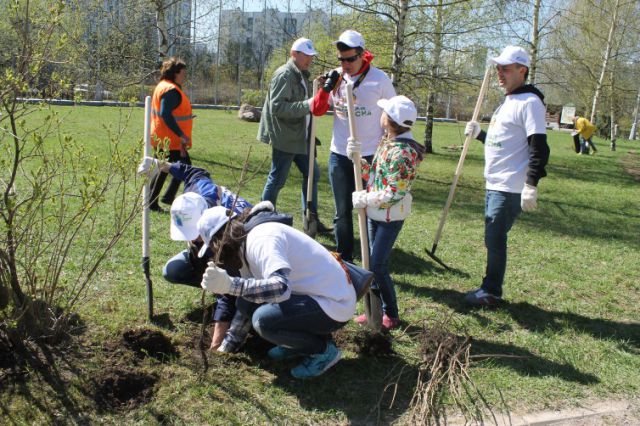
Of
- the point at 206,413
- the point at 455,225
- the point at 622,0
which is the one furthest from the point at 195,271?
the point at 622,0

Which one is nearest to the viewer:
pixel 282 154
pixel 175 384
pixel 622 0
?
pixel 175 384

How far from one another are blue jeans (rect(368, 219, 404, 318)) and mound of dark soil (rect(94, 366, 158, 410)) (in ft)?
5.24

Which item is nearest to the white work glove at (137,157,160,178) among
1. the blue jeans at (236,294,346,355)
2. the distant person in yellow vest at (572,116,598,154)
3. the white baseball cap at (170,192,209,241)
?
the white baseball cap at (170,192,209,241)

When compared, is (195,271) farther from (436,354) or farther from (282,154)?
(282,154)

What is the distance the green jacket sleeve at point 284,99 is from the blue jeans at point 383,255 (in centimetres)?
168

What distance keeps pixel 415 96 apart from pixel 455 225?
5547 millimetres

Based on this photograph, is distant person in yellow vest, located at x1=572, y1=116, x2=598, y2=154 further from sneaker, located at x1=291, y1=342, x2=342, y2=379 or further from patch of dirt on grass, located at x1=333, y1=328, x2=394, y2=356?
sneaker, located at x1=291, y1=342, x2=342, y2=379

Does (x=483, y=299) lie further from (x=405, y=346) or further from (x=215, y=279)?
(x=215, y=279)

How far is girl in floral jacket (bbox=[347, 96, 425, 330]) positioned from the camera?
3635 millimetres

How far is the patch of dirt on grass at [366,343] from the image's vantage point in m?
3.62

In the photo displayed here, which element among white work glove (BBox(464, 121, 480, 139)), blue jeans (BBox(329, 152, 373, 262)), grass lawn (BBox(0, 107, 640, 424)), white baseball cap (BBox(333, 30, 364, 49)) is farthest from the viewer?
white work glove (BBox(464, 121, 480, 139))

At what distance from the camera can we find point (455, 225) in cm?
734

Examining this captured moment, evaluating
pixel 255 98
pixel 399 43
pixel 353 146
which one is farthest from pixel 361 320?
pixel 255 98

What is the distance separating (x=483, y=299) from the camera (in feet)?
14.9
